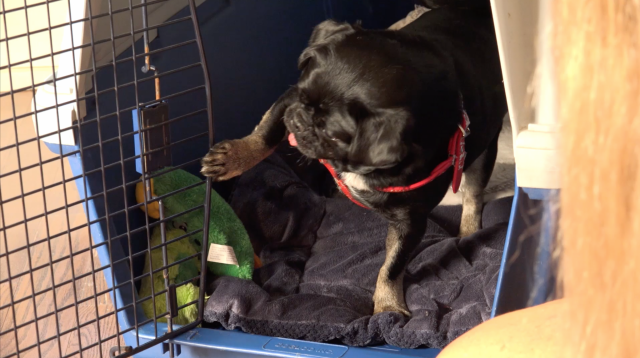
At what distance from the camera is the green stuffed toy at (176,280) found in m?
1.57

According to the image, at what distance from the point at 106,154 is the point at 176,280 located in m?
0.38

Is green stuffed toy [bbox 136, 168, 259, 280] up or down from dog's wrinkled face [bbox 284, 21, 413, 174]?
down

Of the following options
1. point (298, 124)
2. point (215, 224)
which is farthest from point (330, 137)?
point (215, 224)

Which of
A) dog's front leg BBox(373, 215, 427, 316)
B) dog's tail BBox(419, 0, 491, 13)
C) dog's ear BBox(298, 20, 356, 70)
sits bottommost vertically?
dog's front leg BBox(373, 215, 427, 316)

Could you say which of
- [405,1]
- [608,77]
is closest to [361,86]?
[608,77]

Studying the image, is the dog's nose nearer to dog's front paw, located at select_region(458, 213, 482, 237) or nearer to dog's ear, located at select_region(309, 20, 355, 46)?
dog's ear, located at select_region(309, 20, 355, 46)

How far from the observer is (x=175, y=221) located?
1.69 meters

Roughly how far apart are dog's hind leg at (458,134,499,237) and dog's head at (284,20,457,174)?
1.61 feet

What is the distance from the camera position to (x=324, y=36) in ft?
4.99

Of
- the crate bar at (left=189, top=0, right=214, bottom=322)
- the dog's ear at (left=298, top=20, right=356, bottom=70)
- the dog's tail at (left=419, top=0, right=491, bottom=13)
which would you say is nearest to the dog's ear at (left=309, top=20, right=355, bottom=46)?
the dog's ear at (left=298, top=20, right=356, bottom=70)

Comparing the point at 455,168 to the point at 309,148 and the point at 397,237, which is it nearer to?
the point at 397,237

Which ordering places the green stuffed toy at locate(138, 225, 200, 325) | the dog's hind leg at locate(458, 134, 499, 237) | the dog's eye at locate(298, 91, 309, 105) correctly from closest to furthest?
1. the dog's eye at locate(298, 91, 309, 105)
2. the green stuffed toy at locate(138, 225, 200, 325)
3. the dog's hind leg at locate(458, 134, 499, 237)

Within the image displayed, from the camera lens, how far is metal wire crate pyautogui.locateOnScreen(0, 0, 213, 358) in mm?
1228

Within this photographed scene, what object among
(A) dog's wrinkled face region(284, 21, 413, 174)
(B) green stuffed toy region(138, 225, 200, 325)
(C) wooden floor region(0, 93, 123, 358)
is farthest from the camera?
(C) wooden floor region(0, 93, 123, 358)
